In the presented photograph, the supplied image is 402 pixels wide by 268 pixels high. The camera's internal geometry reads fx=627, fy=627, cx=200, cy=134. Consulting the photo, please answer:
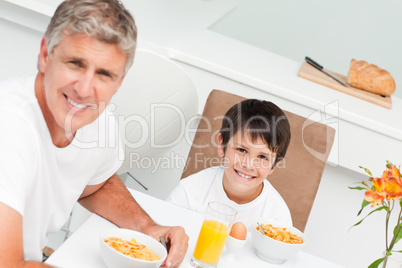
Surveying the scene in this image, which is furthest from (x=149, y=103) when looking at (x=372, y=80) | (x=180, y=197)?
(x=372, y=80)

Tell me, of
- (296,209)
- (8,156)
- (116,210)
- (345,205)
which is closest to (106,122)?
(116,210)

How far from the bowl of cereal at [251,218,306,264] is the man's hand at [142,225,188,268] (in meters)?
0.17

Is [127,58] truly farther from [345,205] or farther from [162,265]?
[345,205]

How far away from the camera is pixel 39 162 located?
3.67 feet

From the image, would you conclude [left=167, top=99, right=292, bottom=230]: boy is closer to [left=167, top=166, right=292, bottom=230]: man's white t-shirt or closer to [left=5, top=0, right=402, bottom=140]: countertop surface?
[left=167, top=166, right=292, bottom=230]: man's white t-shirt

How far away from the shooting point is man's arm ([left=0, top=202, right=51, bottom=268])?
0.95m

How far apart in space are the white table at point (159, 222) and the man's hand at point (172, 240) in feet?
0.10

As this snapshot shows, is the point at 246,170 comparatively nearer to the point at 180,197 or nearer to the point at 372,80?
the point at 180,197

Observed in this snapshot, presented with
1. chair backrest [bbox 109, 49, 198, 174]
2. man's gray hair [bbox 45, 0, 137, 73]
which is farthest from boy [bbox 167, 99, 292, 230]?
man's gray hair [bbox 45, 0, 137, 73]

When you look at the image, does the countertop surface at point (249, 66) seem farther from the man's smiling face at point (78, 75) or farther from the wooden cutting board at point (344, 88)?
the man's smiling face at point (78, 75)

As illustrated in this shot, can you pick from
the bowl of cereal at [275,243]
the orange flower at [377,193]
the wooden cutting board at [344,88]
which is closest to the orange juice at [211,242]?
the bowl of cereal at [275,243]

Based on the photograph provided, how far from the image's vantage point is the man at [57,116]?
996 millimetres

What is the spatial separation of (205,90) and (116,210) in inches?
34.9

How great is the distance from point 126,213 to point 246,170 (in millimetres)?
434
